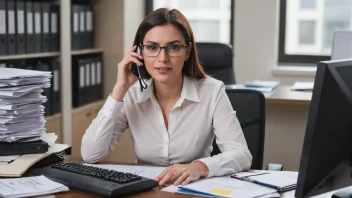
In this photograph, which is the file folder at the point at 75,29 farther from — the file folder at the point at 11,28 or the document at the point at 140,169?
the document at the point at 140,169

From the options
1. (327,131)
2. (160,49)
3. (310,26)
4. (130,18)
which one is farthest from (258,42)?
(327,131)

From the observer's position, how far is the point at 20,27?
3467mm

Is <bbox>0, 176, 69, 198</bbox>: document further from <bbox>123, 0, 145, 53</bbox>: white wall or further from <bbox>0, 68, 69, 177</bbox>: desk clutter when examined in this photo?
<bbox>123, 0, 145, 53</bbox>: white wall

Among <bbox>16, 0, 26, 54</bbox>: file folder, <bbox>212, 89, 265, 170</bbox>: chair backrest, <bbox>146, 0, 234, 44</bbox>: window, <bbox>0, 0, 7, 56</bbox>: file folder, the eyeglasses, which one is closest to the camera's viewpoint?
the eyeglasses

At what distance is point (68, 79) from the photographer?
393 cm

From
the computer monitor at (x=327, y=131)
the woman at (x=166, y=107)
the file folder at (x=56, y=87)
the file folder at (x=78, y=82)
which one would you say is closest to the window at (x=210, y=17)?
the file folder at (x=78, y=82)

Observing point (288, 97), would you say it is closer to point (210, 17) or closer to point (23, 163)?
point (210, 17)

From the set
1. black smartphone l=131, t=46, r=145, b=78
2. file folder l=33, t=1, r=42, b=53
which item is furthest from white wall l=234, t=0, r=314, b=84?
black smartphone l=131, t=46, r=145, b=78

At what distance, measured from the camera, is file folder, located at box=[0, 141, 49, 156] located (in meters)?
1.94

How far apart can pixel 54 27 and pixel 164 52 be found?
1986 mm

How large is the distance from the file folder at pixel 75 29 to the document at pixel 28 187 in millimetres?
2425

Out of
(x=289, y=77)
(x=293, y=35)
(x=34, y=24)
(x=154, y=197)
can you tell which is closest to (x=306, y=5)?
(x=293, y=35)

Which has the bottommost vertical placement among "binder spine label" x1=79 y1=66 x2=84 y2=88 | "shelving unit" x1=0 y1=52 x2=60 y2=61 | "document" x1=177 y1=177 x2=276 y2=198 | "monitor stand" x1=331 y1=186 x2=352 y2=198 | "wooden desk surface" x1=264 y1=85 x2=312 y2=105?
"document" x1=177 y1=177 x2=276 y2=198

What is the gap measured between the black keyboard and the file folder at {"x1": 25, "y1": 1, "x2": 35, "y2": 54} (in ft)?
6.22
